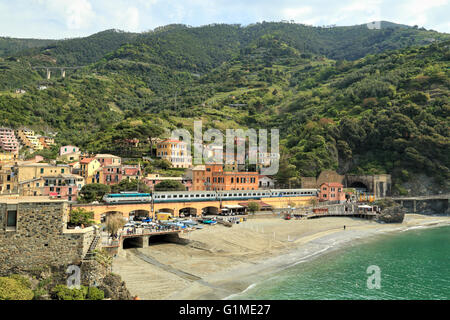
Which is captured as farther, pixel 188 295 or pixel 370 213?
pixel 370 213

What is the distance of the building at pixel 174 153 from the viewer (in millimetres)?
68000

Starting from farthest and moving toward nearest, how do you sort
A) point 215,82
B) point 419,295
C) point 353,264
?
point 215,82
point 353,264
point 419,295

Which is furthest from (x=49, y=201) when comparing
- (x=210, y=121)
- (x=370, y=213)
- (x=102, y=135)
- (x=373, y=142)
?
(x=210, y=121)

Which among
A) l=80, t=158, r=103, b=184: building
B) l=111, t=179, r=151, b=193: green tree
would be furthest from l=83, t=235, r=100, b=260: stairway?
l=80, t=158, r=103, b=184: building

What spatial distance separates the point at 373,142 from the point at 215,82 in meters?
105

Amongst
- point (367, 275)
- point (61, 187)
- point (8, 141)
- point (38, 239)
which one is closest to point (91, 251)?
point (38, 239)

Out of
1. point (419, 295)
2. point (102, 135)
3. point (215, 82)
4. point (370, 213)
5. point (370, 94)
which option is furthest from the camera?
point (215, 82)

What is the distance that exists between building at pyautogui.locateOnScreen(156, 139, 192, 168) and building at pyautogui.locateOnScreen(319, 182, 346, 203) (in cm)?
2892

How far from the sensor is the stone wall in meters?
17.1

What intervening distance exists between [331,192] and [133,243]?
41362mm

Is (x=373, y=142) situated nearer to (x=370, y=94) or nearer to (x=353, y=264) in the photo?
(x=370, y=94)

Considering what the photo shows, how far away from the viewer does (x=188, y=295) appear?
20453 mm

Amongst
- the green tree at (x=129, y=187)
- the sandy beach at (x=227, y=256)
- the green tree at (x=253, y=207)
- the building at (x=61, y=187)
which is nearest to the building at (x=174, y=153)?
the green tree at (x=129, y=187)

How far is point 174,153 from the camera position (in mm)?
68500
